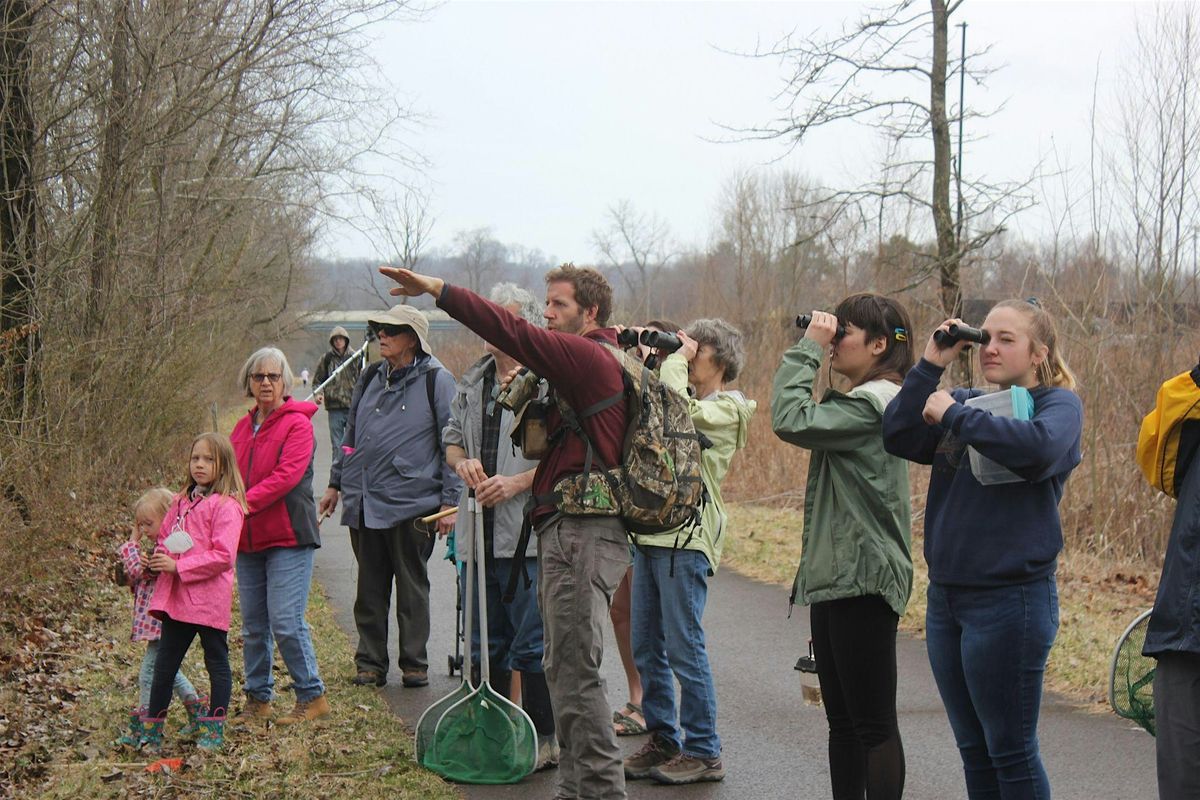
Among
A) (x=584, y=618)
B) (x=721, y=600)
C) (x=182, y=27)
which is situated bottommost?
(x=721, y=600)

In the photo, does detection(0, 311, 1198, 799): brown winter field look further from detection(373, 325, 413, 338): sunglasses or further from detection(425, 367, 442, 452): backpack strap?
detection(373, 325, 413, 338): sunglasses

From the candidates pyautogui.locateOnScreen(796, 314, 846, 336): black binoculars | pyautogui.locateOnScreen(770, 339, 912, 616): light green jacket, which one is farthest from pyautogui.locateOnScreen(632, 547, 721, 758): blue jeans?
pyautogui.locateOnScreen(796, 314, 846, 336): black binoculars

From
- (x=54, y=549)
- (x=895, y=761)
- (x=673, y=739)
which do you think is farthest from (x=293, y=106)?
(x=895, y=761)

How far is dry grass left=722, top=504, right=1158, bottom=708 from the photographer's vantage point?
7639mm

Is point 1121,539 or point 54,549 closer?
point 54,549

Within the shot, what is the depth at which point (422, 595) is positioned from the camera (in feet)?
25.9

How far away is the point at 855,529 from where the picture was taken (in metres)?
4.45

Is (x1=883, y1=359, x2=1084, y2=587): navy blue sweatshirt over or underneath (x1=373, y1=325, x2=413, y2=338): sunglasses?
underneath

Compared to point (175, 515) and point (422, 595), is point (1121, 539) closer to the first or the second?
point (422, 595)

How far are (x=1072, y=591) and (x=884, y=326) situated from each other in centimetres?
624

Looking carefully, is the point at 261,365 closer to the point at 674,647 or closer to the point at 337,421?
the point at 674,647

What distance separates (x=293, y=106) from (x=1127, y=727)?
49.4 feet

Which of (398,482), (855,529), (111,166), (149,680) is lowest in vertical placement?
(149,680)

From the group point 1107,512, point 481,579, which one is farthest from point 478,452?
point 1107,512
